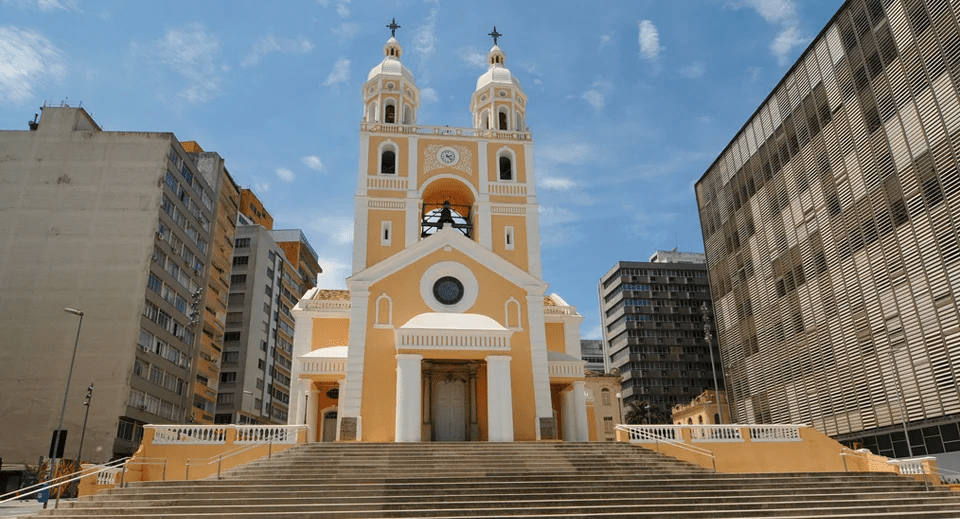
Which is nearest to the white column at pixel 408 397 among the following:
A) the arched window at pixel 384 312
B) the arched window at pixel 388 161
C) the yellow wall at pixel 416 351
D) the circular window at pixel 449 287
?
the yellow wall at pixel 416 351

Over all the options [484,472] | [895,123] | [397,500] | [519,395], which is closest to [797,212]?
[895,123]

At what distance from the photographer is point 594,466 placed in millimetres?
17438

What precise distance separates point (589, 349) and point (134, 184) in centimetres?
7018

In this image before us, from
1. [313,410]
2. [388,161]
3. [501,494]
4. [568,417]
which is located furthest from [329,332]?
[501,494]

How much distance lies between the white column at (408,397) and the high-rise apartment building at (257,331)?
Result: 3863 cm

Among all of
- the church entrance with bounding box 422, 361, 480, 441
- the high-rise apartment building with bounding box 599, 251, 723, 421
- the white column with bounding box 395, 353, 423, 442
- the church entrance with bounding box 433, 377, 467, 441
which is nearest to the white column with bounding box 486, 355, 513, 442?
the church entrance with bounding box 422, 361, 480, 441

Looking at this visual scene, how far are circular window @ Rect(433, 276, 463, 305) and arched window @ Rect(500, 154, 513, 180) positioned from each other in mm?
8986

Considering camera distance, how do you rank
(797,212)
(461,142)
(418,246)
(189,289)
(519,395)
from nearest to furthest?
(519,395), (418,246), (461,142), (797,212), (189,289)

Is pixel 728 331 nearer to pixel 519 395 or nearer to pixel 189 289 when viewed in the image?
pixel 519 395

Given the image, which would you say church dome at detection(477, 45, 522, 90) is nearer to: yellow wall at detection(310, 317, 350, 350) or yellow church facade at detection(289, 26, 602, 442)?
yellow church facade at detection(289, 26, 602, 442)

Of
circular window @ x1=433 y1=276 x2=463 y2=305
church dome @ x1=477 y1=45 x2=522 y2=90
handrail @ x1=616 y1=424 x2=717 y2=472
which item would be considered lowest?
handrail @ x1=616 y1=424 x2=717 y2=472

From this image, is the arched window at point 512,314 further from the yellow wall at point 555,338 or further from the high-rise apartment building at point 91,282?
the high-rise apartment building at point 91,282

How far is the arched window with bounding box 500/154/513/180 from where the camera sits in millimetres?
33281

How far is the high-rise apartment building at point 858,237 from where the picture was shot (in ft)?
84.8
